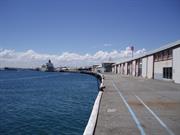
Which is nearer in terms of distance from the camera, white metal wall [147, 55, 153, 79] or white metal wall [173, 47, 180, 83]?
white metal wall [173, 47, 180, 83]

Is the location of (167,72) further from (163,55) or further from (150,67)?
(150,67)

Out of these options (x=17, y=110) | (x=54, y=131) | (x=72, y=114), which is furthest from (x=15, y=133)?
(x=17, y=110)

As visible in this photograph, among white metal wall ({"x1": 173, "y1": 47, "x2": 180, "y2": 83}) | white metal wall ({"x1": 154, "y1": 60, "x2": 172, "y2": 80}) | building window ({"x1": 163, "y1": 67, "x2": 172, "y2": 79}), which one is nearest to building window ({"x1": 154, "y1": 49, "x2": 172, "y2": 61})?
white metal wall ({"x1": 154, "y1": 60, "x2": 172, "y2": 80})

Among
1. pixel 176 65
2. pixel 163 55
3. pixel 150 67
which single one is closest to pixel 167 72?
pixel 163 55

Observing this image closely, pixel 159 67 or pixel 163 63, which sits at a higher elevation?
pixel 163 63

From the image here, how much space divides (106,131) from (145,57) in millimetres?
56209

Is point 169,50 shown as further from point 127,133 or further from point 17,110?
point 127,133

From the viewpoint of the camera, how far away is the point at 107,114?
42.5 feet

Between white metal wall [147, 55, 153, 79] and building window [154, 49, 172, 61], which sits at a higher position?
building window [154, 49, 172, 61]

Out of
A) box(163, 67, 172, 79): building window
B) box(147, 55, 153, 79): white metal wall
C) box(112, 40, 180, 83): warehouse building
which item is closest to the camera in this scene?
box(112, 40, 180, 83): warehouse building

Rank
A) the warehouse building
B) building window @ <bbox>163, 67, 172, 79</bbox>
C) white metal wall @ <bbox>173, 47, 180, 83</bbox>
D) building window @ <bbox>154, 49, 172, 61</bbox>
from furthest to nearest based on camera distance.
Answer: building window @ <bbox>154, 49, 172, 61</bbox> → building window @ <bbox>163, 67, 172, 79</bbox> → the warehouse building → white metal wall @ <bbox>173, 47, 180, 83</bbox>

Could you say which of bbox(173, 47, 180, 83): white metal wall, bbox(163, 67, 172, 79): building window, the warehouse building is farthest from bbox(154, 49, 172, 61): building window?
bbox(173, 47, 180, 83): white metal wall

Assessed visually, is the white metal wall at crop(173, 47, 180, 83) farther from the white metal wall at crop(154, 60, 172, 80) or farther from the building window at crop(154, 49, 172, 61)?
the building window at crop(154, 49, 172, 61)

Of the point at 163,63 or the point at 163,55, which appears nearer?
the point at 163,63
